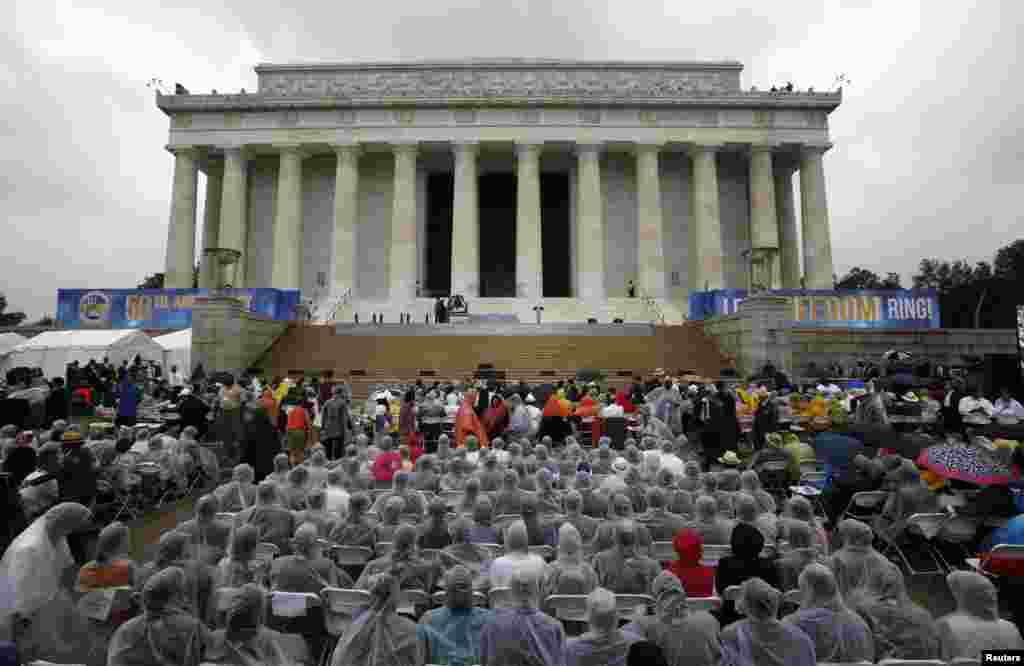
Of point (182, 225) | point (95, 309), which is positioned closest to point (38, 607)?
point (95, 309)

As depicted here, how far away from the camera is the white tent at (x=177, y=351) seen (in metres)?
25.4

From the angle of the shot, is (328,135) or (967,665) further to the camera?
(328,135)

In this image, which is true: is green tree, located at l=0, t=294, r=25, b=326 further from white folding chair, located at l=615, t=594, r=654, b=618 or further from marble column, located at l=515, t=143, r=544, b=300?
white folding chair, located at l=615, t=594, r=654, b=618

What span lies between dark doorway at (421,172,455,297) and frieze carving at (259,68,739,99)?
7.97m

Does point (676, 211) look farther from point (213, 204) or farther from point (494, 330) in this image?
point (213, 204)

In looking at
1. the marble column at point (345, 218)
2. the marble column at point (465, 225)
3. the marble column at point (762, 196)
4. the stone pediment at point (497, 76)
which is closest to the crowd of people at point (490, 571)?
the marble column at point (465, 225)

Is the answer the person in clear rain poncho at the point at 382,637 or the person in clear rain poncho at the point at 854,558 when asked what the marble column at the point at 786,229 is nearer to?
the person in clear rain poncho at the point at 854,558

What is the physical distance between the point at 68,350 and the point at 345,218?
20.3 meters

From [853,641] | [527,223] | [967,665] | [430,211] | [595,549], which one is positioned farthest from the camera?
[430,211]

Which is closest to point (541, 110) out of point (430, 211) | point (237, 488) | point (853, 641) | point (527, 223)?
point (527, 223)

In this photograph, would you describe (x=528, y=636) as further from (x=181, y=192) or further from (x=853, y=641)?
(x=181, y=192)

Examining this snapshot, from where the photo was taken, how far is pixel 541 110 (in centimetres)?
4147

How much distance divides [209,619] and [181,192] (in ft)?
148

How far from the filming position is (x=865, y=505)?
7.81 metres
